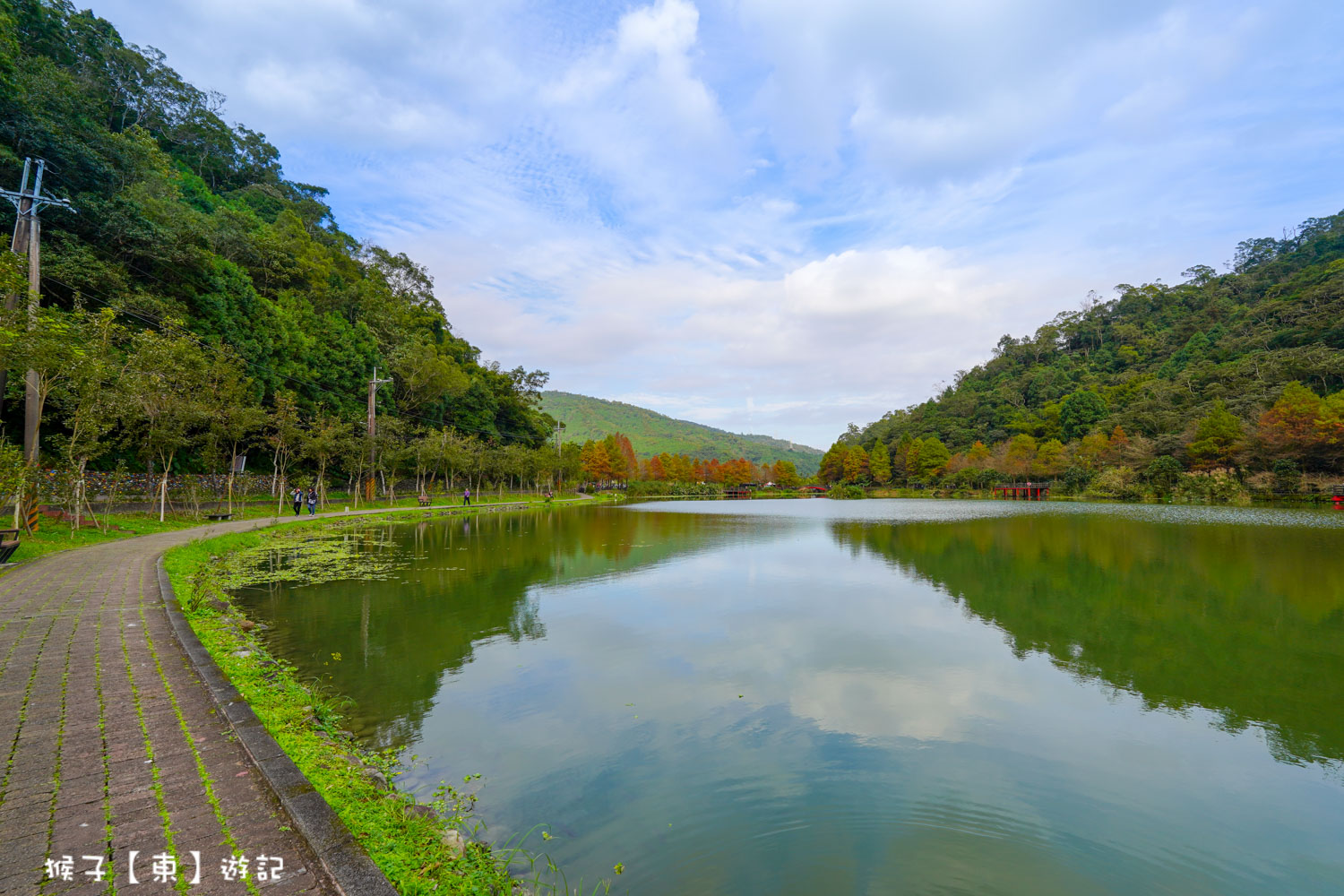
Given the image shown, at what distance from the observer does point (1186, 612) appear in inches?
376

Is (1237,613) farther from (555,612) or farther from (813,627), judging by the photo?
(555,612)

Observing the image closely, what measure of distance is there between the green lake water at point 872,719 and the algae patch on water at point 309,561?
2.70 feet

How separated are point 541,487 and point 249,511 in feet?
113

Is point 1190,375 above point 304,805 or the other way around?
above

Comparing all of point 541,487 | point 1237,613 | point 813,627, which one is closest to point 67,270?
point 813,627

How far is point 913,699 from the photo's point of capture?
6031mm

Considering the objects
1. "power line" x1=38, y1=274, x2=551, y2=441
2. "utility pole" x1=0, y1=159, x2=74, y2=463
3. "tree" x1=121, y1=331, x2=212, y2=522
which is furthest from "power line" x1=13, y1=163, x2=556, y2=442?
"tree" x1=121, y1=331, x2=212, y2=522

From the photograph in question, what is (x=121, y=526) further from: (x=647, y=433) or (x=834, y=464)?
(x=647, y=433)

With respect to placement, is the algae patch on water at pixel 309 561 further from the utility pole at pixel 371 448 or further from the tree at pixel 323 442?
the utility pole at pixel 371 448

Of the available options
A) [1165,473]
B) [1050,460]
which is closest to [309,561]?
[1165,473]

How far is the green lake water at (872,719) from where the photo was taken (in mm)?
3551

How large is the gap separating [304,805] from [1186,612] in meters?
12.6

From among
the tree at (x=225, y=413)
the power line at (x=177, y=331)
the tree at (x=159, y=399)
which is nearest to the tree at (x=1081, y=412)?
the power line at (x=177, y=331)

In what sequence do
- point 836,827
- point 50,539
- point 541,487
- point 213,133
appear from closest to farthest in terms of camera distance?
point 836,827, point 50,539, point 213,133, point 541,487
